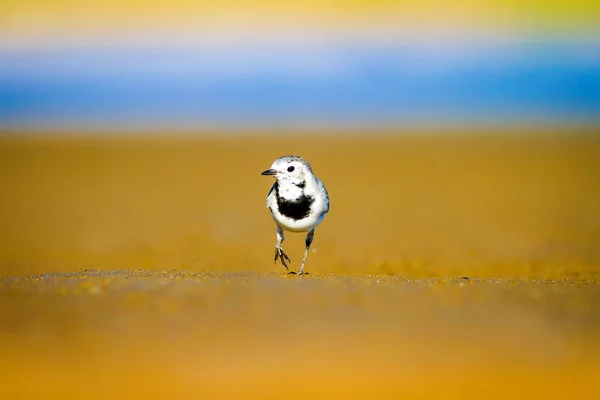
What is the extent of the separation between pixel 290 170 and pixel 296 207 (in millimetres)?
404

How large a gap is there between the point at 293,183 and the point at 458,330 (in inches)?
131

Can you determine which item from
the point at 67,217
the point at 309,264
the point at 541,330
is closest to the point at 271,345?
the point at 541,330

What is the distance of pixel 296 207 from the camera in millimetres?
9312

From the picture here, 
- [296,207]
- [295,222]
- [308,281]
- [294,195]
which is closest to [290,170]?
[294,195]

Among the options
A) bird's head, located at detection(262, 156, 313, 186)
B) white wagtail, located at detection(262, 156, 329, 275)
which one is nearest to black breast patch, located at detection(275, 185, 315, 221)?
white wagtail, located at detection(262, 156, 329, 275)

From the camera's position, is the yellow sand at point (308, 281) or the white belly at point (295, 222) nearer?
the yellow sand at point (308, 281)

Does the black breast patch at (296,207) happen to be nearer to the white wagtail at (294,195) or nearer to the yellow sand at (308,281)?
the white wagtail at (294,195)

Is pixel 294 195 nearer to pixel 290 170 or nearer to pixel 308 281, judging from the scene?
pixel 290 170

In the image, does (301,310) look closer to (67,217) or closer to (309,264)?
(309,264)

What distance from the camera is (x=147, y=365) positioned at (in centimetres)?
563

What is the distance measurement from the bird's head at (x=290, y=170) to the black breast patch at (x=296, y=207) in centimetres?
18

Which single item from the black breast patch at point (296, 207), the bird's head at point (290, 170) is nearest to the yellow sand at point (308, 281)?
the black breast patch at point (296, 207)

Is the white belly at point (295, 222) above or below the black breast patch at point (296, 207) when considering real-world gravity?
below

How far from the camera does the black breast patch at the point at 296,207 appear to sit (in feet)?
30.6
